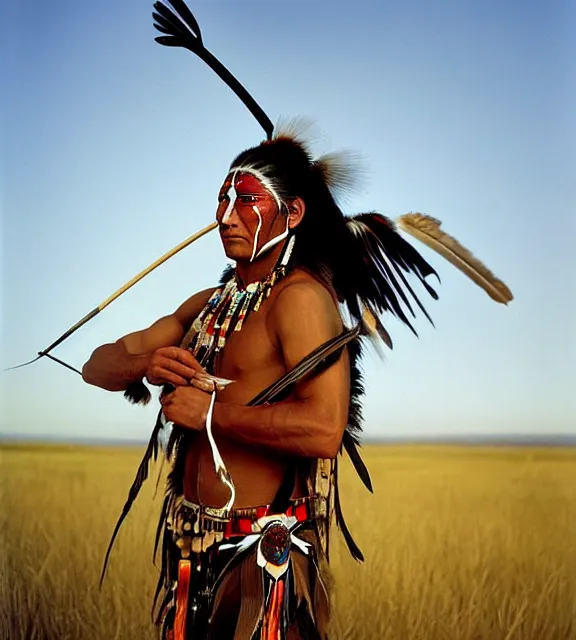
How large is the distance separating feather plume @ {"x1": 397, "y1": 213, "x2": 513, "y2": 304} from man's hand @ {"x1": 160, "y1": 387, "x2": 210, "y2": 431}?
673 millimetres

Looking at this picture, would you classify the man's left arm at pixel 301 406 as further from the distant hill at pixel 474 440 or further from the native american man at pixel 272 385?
the distant hill at pixel 474 440

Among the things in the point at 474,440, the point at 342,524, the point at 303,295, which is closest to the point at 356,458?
the point at 342,524

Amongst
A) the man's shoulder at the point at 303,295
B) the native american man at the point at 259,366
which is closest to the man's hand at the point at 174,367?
the native american man at the point at 259,366

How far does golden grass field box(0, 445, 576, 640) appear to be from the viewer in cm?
288

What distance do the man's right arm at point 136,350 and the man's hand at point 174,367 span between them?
16 centimetres

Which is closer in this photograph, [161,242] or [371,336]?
[371,336]

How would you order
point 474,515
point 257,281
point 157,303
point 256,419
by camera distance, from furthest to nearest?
point 157,303 → point 474,515 → point 257,281 → point 256,419

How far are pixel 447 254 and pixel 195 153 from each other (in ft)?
2.81

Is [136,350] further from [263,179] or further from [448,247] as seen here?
[448,247]

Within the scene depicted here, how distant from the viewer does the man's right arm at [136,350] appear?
2.88 metres

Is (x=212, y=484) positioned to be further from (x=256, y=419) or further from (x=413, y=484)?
(x=413, y=484)

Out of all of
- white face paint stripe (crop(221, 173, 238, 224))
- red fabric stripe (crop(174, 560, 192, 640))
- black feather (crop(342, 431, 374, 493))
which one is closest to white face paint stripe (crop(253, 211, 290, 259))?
white face paint stripe (crop(221, 173, 238, 224))

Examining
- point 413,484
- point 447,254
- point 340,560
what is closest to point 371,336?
point 447,254

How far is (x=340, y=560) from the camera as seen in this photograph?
9.96 feet
